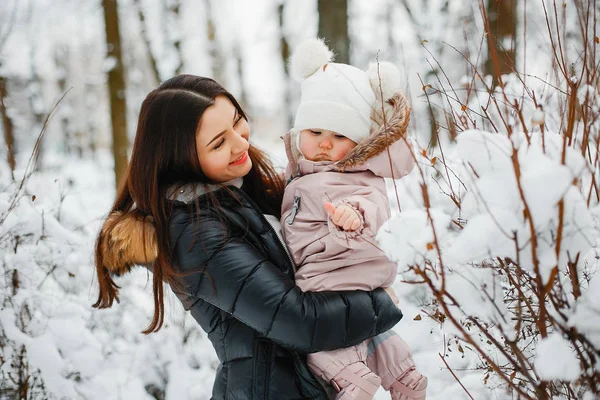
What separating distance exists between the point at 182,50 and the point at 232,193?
11799 millimetres

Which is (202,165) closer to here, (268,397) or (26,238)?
Answer: (268,397)

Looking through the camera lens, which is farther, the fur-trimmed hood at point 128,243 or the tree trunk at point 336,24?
the tree trunk at point 336,24

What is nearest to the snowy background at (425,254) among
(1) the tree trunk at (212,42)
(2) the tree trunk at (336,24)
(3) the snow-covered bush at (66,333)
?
(3) the snow-covered bush at (66,333)

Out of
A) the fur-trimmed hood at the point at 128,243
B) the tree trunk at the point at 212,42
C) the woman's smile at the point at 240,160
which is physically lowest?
the fur-trimmed hood at the point at 128,243

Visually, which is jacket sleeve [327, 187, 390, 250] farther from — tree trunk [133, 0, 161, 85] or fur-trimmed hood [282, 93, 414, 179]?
tree trunk [133, 0, 161, 85]

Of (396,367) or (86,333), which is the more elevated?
(396,367)

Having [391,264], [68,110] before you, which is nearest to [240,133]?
[391,264]

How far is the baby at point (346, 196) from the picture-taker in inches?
66.9

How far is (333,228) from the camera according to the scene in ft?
5.44

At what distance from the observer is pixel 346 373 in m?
1.68

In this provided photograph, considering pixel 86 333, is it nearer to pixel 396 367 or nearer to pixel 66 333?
pixel 66 333

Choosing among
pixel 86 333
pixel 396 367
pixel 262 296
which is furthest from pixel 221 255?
pixel 86 333

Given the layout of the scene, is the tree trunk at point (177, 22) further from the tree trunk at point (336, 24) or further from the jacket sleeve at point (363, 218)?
the jacket sleeve at point (363, 218)

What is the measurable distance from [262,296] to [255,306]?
1.6 inches
